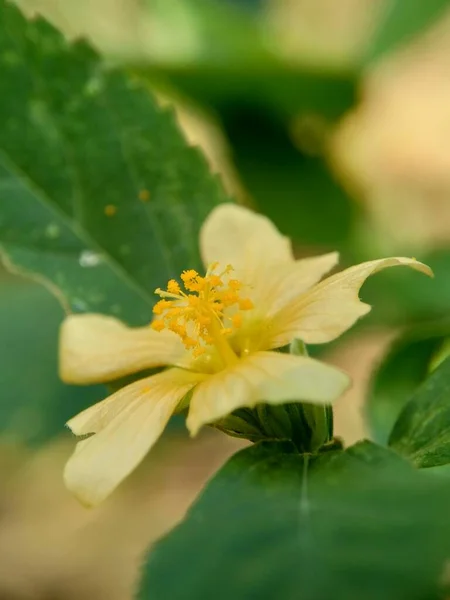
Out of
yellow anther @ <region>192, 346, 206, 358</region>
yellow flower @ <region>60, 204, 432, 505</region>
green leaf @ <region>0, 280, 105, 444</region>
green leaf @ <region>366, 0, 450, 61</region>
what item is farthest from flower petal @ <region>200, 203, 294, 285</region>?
green leaf @ <region>366, 0, 450, 61</region>

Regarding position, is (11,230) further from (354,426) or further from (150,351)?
(354,426)

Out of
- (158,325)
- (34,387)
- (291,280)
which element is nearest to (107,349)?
(158,325)

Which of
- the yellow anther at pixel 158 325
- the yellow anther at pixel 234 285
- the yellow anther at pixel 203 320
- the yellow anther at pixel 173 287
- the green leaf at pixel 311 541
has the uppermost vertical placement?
the yellow anther at pixel 173 287

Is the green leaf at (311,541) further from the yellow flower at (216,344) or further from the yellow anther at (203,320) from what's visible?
the yellow anther at (203,320)

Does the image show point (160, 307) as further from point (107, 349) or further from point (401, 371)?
point (401, 371)

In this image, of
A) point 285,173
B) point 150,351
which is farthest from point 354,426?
point 150,351

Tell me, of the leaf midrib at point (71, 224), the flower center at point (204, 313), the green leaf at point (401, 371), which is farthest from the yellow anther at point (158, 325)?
the green leaf at point (401, 371)
